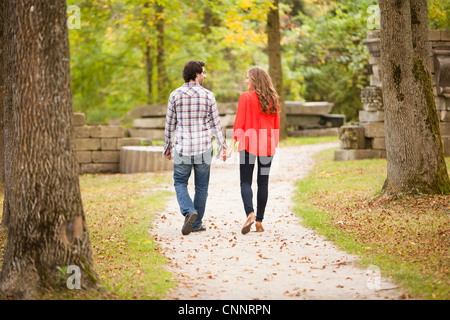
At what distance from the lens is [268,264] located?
6.20 metres

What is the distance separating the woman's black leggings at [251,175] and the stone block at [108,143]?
438 inches

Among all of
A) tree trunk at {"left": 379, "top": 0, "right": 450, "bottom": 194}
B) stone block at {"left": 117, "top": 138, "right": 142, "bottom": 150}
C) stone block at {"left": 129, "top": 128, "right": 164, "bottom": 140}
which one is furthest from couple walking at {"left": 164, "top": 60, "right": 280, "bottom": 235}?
stone block at {"left": 129, "top": 128, "right": 164, "bottom": 140}

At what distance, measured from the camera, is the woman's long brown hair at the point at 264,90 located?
24.4 feet

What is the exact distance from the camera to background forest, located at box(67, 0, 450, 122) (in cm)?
2045

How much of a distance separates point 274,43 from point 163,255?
16.0 m

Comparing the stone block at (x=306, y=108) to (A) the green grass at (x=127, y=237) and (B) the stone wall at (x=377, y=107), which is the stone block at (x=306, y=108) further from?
(A) the green grass at (x=127, y=237)

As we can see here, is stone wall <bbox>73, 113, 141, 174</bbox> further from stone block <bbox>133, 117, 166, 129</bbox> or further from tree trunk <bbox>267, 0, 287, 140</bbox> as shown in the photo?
stone block <bbox>133, 117, 166, 129</bbox>

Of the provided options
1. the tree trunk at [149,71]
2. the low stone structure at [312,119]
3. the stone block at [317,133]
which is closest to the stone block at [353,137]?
the low stone structure at [312,119]

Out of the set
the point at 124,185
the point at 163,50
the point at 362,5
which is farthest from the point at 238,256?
the point at 163,50

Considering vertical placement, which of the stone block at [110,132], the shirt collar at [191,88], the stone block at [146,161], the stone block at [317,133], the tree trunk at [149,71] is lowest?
the stone block at [146,161]

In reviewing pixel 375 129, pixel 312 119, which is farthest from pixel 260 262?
pixel 312 119

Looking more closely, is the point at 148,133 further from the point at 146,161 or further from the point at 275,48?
the point at 146,161
